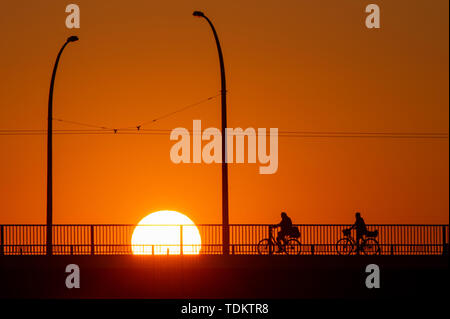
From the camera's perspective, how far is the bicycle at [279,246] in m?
42.6

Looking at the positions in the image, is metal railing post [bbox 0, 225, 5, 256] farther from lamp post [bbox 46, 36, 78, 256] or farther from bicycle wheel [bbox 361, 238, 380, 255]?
bicycle wheel [bbox 361, 238, 380, 255]

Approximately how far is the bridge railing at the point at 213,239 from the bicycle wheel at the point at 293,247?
0.19 meters

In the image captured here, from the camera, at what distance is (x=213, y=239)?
1693 inches

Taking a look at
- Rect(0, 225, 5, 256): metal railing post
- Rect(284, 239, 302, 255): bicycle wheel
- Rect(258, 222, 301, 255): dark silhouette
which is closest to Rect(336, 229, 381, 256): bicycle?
Rect(284, 239, 302, 255): bicycle wheel

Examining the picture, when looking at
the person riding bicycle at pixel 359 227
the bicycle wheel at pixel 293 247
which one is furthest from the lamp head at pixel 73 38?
the person riding bicycle at pixel 359 227

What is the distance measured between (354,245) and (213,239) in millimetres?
5415

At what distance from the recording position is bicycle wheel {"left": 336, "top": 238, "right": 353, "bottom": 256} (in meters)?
42.9

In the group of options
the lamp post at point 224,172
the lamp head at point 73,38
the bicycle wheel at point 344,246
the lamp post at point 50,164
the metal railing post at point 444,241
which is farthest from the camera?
the bicycle wheel at point 344,246

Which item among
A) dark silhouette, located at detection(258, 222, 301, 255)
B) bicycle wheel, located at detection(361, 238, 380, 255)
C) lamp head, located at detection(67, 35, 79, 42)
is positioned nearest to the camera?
lamp head, located at detection(67, 35, 79, 42)

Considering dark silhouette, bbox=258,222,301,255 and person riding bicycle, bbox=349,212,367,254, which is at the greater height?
person riding bicycle, bbox=349,212,367,254

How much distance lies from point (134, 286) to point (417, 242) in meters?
15.7

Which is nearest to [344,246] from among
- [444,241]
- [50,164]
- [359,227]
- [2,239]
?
[359,227]

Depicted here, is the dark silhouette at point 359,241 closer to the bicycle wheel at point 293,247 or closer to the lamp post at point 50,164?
the bicycle wheel at point 293,247
